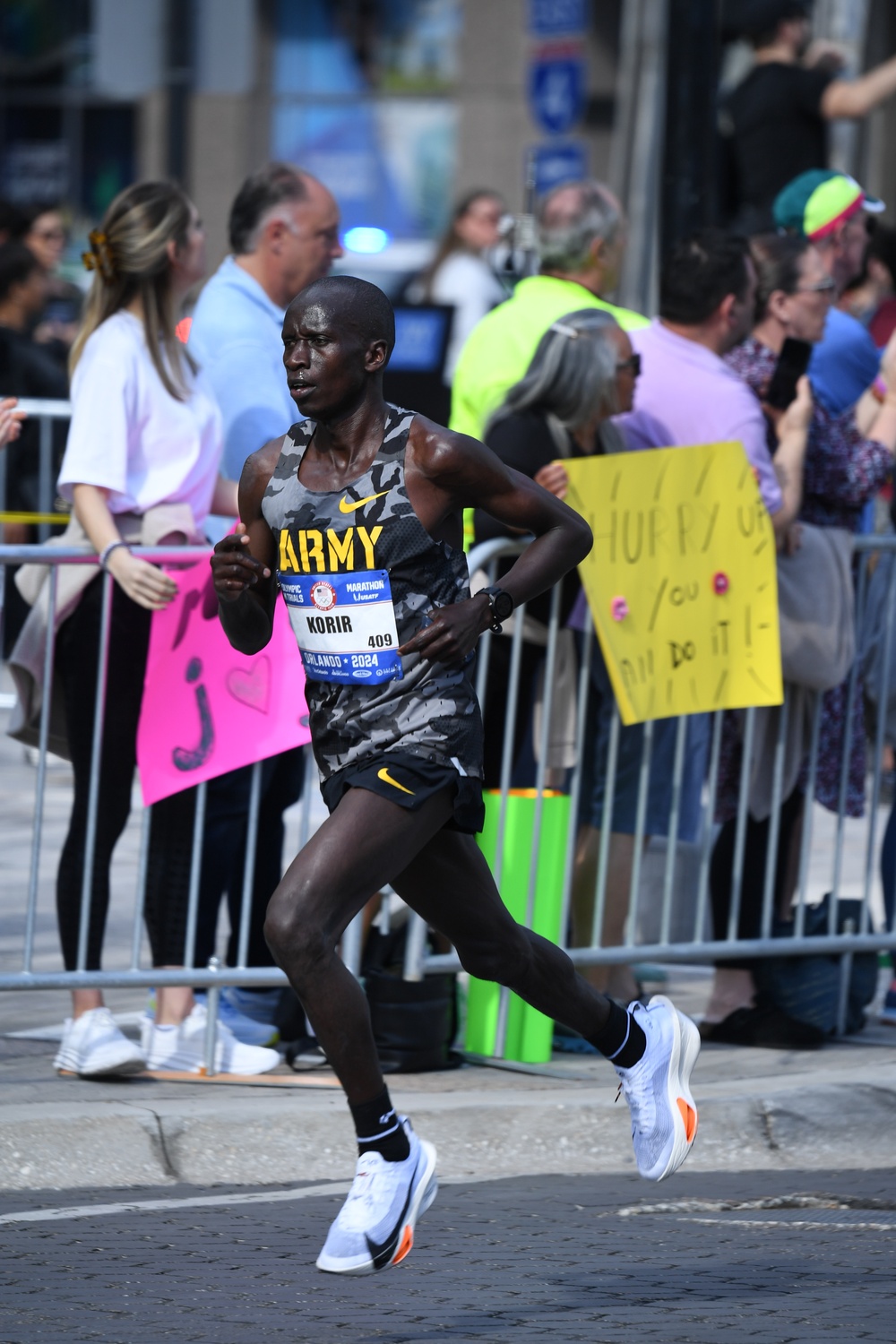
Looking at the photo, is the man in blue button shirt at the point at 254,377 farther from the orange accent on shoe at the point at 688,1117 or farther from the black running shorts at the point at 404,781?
the black running shorts at the point at 404,781

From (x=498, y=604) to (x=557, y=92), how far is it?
35.2 ft

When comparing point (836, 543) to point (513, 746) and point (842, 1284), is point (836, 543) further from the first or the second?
point (842, 1284)

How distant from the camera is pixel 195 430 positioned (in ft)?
20.0

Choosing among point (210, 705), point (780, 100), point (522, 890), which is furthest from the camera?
point (780, 100)

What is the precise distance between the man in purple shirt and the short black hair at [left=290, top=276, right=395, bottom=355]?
2.35 meters

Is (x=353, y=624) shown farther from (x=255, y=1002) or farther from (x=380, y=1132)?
(x=255, y=1002)

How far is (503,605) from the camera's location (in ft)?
14.5

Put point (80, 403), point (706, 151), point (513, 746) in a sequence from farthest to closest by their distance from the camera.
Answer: point (706, 151), point (513, 746), point (80, 403)

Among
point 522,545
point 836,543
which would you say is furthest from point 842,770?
point 522,545

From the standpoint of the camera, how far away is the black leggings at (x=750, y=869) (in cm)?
675

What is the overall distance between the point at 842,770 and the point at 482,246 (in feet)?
25.4

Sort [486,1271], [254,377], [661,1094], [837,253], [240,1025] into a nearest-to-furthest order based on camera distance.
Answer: [486,1271] → [661,1094] → [240,1025] → [254,377] → [837,253]

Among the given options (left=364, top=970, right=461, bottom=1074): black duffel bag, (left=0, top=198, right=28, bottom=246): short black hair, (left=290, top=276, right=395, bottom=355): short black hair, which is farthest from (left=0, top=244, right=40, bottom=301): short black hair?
(left=290, top=276, right=395, bottom=355): short black hair

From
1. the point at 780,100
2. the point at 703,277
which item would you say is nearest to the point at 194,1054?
the point at 703,277
